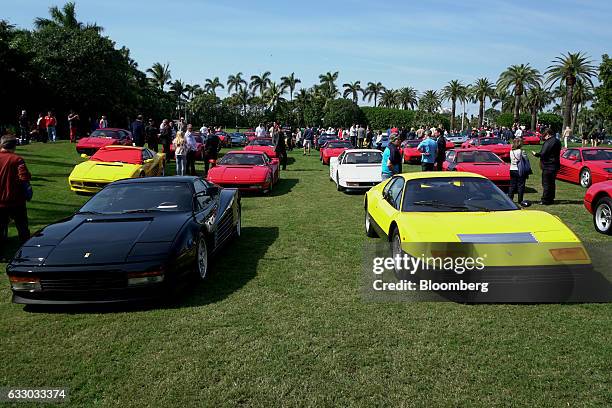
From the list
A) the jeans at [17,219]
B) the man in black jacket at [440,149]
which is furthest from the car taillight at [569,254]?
the man in black jacket at [440,149]

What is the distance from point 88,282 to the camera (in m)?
4.86

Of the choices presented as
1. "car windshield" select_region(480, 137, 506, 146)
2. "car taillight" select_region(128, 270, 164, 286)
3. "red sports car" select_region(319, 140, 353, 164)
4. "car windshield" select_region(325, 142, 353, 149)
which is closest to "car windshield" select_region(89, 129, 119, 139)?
"red sports car" select_region(319, 140, 353, 164)

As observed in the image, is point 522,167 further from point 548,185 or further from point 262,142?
point 262,142

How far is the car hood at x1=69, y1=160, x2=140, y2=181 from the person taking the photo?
12.3 meters

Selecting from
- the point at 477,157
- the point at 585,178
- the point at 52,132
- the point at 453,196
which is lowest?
the point at 585,178

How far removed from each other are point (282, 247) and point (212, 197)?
1.37m

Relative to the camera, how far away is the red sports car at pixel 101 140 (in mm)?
18875

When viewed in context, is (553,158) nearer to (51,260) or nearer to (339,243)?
(339,243)

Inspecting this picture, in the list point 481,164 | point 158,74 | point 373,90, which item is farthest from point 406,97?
point 481,164

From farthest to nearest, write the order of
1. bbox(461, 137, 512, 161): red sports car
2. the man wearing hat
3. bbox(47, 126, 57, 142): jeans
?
bbox(47, 126, 57, 142): jeans
bbox(461, 137, 512, 161): red sports car
the man wearing hat

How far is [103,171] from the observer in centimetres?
1260

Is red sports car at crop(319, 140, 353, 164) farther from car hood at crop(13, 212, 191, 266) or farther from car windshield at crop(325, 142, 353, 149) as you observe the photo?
car hood at crop(13, 212, 191, 266)

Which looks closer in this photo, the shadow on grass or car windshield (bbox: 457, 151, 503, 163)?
the shadow on grass

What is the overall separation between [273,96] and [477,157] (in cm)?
7352
